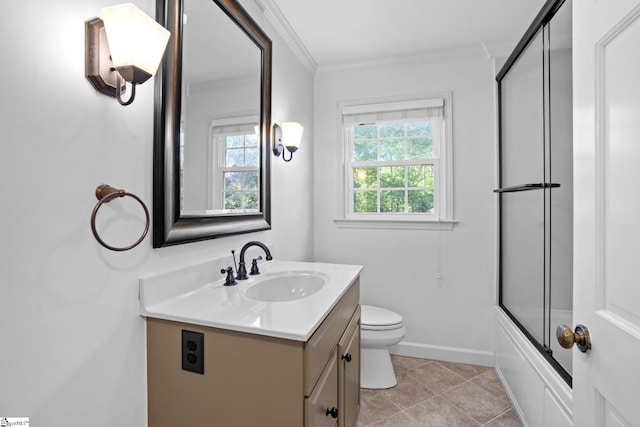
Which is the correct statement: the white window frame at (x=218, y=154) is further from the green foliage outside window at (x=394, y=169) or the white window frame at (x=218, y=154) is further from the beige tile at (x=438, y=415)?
the beige tile at (x=438, y=415)

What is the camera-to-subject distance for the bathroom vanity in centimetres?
88

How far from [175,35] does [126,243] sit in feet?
2.61

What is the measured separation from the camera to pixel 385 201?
106 inches

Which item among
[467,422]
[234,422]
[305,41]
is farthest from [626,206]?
[305,41]

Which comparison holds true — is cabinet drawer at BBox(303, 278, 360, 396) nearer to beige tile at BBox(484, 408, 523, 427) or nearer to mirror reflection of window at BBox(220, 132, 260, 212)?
mirror reflection of window at BBox(220, 132, 260, 212)

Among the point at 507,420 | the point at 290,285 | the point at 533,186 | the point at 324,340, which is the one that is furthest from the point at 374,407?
the point at 533,186

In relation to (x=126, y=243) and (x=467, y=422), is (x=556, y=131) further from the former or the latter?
(x=126, y=243)

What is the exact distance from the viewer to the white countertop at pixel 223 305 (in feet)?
2.99

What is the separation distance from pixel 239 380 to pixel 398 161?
2.17 metres

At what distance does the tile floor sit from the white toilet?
64 millimetres

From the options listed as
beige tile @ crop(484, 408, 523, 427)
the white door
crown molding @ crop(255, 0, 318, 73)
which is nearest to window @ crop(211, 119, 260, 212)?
crown molding @ crop(255, 0, 318, 73)

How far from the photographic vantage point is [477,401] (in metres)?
1.97

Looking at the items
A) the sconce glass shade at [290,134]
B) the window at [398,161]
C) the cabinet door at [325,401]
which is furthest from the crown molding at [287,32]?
the cabinet door at [325,401]

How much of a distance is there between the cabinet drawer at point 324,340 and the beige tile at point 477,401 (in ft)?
3.53
